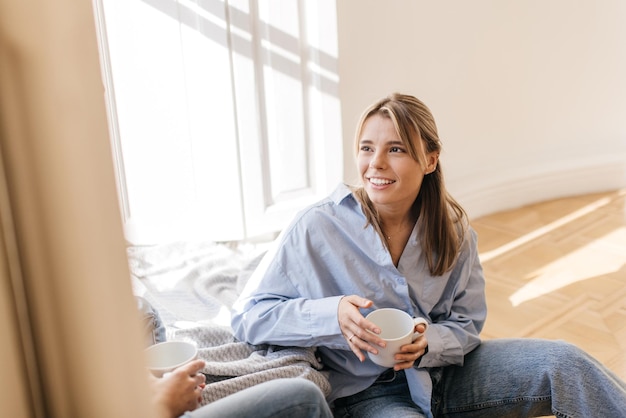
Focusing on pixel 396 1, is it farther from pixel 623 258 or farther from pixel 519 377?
pixel 519 377

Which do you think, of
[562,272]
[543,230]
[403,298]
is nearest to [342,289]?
[403,298]

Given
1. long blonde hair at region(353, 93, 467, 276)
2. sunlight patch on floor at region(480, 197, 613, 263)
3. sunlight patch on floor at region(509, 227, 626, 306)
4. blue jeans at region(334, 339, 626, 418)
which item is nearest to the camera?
blue jeans at region(334, 339, 626, 418)

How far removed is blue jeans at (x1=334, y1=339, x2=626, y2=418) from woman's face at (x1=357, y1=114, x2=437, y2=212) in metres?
0.36

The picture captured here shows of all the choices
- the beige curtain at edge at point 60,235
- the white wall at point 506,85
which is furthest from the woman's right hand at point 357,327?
the white wall at point 506,85

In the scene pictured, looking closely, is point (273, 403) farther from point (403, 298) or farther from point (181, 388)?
point (403, 298)

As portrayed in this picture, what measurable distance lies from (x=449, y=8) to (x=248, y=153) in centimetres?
109

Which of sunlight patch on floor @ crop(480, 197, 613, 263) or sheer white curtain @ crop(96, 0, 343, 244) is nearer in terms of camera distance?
sheer white curtain @ crop(96, 0, 343, 244)

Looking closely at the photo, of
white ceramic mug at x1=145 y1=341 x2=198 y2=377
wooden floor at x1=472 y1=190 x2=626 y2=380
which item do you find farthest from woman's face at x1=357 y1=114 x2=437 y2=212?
wooden floor at x1=472 y1=190 x2=626 y2=380

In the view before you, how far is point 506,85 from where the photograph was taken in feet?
10.2

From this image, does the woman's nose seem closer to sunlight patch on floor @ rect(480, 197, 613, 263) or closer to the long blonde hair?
the long blonde hair

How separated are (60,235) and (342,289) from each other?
106 cm

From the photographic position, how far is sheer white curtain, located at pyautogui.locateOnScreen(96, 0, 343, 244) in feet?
7.10

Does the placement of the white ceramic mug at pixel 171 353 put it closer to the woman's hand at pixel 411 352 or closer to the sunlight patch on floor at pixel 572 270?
the woman's hand at pixel 411 352

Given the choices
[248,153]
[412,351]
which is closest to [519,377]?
[412,351]
